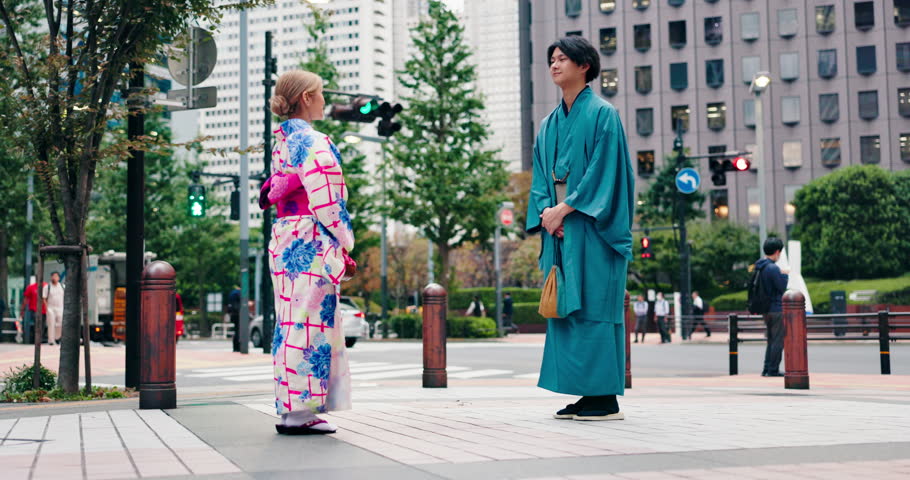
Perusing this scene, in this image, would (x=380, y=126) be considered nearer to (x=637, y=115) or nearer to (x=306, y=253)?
(x=306, y=253)

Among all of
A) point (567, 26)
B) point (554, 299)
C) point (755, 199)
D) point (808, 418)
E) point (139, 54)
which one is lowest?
point (808, 418)

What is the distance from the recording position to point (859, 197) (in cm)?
5241

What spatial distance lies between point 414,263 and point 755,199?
23168 millimetres

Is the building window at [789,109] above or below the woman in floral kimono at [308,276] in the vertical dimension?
above

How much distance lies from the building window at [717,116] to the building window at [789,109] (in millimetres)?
3676

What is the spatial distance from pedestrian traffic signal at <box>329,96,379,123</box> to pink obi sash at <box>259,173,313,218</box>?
13.0 m

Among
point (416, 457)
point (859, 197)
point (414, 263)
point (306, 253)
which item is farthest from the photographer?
point (414, 263)

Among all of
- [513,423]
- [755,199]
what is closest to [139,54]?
[513,423]

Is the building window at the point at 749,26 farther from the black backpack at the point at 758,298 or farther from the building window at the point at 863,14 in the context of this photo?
the black backpack at the point at 758,298

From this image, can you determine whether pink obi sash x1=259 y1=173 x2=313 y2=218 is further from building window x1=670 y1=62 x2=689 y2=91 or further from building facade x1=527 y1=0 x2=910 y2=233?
building window x1=670 y1=62 x2=689 y2=91

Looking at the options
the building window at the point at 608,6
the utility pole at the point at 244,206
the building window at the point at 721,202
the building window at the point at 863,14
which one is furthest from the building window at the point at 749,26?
the utility pole at the point at 244,206

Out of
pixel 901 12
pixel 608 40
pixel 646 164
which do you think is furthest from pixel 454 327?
pixel 901 12

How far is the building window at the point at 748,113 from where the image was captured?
203 feet

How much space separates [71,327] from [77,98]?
2129 millimetres
